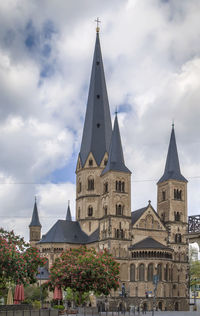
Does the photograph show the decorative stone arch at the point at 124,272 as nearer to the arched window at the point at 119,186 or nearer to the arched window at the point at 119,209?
the arched window at the point at 119,209

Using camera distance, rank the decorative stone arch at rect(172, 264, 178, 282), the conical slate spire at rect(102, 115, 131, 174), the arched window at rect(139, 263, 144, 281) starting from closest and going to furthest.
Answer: the arched window at rect(139, 263, 144, 281), the decorative stone arch at rect(172, 264, 178, 282), the conical slate spire at rect(102, 115, 131, 174)

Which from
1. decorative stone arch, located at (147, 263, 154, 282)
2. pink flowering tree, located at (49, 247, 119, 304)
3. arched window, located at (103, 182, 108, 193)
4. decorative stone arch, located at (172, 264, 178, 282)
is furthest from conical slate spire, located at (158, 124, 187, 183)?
pink flowering tree, located at (49, 247, 119, 304)

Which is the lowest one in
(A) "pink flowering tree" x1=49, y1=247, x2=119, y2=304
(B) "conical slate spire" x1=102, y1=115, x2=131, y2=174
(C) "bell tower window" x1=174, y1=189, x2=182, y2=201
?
A: (A) "pink flowering tree" x1=49, y1=247, x2=119, y2=304

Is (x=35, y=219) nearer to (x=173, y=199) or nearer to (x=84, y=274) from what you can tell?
(x=173, y=199)

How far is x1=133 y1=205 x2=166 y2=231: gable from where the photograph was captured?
105 m

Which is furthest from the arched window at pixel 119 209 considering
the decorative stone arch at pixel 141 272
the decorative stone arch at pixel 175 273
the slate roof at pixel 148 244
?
the decorative stone arch at pixel 175 273

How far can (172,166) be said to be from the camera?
4345 inches

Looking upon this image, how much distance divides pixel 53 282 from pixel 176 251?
154 ft

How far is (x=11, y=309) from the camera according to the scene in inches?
1804

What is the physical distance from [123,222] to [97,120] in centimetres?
2822

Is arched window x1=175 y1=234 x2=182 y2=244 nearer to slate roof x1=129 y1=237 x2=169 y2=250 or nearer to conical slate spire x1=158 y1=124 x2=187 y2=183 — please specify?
slate roof x1=129 y1=237 x2=169 y2=250

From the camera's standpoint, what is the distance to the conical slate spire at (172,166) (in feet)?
360

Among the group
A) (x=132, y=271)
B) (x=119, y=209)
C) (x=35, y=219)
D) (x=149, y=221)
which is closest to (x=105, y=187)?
(x=119, y=209)

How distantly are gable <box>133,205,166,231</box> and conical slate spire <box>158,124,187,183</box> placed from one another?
7.94m
